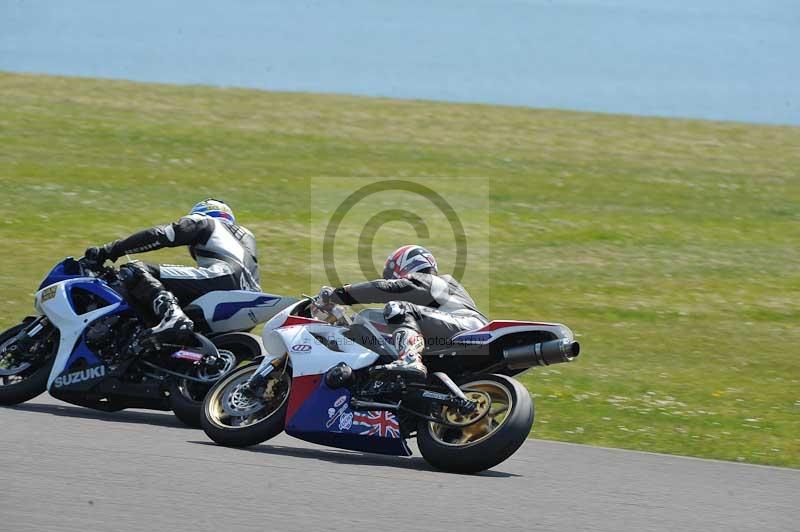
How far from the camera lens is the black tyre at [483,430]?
7594 mm

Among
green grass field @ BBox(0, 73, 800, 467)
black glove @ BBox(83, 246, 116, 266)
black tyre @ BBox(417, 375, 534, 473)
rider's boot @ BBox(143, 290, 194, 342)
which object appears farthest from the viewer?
green grass field @ BBox(0, 73, 800, 467)

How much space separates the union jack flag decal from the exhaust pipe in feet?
2.81

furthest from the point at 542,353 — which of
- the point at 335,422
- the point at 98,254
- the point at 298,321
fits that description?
the point at 98,254

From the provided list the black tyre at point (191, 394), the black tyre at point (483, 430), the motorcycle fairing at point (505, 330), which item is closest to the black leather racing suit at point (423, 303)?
the motorcycle fairing at point (505, 330)

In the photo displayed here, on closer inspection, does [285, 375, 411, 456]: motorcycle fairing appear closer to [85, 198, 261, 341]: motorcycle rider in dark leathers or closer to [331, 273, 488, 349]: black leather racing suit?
[331, 273, 488, 349]: black leather racing suit

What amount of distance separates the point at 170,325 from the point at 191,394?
54 centimetres

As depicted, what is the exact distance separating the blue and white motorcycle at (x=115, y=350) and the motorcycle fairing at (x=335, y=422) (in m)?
1.02

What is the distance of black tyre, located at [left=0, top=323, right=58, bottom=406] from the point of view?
9422mm

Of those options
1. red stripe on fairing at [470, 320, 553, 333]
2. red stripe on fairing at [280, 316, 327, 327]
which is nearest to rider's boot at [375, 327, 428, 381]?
red stripe on fairing at [470, 320, 553, 333]

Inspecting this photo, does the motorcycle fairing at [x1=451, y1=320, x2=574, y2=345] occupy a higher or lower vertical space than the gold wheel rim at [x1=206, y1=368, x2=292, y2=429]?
higher

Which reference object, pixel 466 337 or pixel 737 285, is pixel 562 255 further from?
pixel 466 337

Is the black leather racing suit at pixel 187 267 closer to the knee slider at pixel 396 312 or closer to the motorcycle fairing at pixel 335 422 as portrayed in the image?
the motorcycle fairing at pixel 335 422

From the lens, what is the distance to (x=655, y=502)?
7285 mm

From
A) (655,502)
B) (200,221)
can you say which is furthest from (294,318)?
(655,502)
